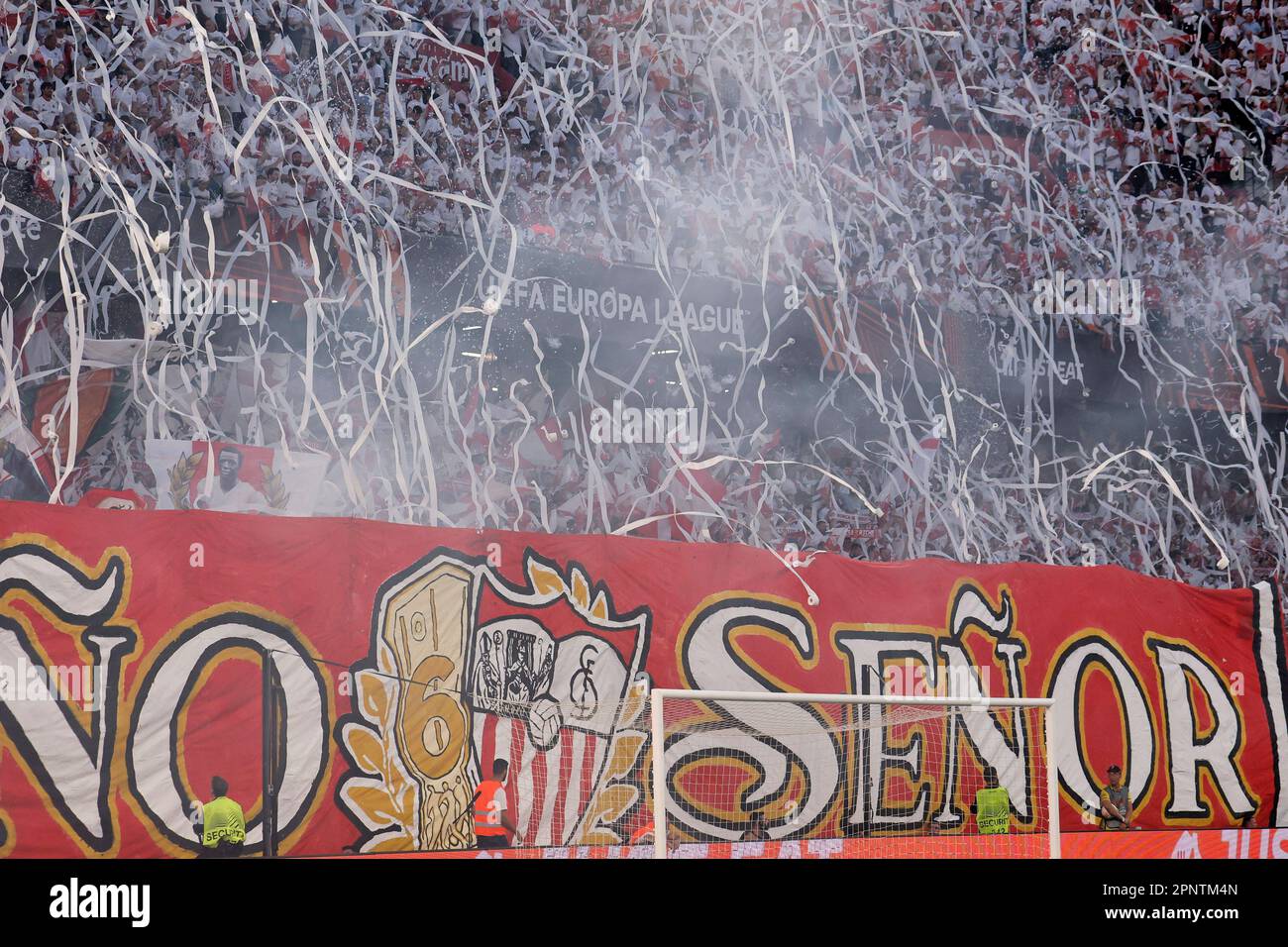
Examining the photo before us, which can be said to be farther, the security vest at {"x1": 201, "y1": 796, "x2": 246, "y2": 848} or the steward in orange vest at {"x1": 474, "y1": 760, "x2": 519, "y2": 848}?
the steward in orange vest at {"x1": 474, "y1": 760, "x2": 519, "y2": 848}

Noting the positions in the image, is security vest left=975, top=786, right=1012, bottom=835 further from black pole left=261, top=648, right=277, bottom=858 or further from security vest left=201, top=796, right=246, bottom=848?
security vest left=201, top=796, right=246, bottom=848

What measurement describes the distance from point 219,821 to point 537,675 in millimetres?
2373

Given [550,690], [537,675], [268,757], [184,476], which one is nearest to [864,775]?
[550,690]

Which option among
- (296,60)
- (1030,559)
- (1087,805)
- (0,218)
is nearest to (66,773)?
(0,218)

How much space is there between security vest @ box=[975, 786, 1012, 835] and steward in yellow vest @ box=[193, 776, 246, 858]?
5268 millimetres

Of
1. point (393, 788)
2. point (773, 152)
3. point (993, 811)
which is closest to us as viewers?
point (393, 788)

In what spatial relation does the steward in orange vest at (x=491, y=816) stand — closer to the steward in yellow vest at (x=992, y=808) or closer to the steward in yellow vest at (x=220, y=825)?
the steward in yellow vest at (x=220, y=825)

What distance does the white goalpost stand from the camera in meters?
9.07

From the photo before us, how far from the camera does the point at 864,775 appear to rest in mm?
9820

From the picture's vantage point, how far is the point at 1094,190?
14.7m

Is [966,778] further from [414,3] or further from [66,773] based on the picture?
[414,3]

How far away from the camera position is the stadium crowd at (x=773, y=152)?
10.2 m

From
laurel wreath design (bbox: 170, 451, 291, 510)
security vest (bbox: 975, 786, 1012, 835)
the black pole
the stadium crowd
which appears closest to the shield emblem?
the black pole

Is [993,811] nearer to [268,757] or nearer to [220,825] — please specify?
[268,757]
